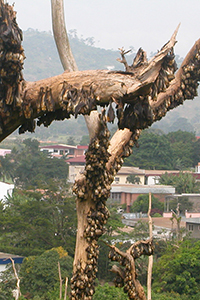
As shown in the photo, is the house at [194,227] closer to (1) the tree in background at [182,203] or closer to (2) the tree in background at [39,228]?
(2) the tree in background at [39,228]

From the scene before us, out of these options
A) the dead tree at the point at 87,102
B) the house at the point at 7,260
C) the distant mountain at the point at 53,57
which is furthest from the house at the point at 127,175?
the distant mountain at the point at 53,57

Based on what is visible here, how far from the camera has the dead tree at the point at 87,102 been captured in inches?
73.3

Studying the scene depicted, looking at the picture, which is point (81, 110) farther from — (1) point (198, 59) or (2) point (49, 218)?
(2) point (49, 218)

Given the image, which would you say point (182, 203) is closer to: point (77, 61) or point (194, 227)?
point (194, 227)

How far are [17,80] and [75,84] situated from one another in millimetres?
232

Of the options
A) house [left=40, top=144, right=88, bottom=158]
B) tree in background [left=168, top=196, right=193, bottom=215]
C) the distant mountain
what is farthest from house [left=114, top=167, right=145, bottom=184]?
the distant mountain

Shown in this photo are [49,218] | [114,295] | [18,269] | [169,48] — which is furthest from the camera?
[49,218]

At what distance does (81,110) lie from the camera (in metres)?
1.87

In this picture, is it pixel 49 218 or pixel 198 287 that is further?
pixel 49 218

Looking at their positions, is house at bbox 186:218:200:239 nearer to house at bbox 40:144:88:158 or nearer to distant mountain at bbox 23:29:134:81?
house at bbox 40:144:88:158

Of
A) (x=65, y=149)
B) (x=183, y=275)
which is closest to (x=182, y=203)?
(x=183, y=275)

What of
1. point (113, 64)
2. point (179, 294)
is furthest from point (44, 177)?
point (113, 64)

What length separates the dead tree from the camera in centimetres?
186

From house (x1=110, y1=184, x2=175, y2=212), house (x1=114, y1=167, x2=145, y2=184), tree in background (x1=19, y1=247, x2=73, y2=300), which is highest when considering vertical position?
house (x1=114, y1=167, x2=145, y2=184)
